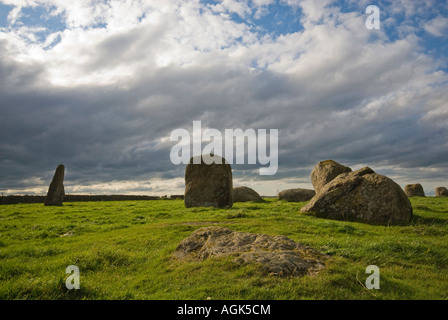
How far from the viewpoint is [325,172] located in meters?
26.7

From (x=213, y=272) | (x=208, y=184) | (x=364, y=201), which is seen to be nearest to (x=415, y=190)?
(x=364, y=201)

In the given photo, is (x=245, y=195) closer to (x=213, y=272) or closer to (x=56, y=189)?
(x=56, y=189)

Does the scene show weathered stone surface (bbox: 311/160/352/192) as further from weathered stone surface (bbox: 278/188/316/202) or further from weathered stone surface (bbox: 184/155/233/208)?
weathered stone surface (bbox: 184/155/233/208)

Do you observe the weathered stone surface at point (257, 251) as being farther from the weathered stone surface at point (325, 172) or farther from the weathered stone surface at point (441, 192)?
the weathered stone surface at point (441, 192)

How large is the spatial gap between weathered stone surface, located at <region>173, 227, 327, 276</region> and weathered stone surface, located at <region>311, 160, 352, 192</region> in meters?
19.1

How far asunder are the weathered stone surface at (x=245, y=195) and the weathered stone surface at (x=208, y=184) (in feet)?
33.5

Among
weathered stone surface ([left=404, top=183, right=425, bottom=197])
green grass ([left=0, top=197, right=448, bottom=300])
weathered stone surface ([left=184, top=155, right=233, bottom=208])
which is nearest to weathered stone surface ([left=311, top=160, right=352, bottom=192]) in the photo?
weathered stone surface ([left=184, top=155, right=233, bottom=208])

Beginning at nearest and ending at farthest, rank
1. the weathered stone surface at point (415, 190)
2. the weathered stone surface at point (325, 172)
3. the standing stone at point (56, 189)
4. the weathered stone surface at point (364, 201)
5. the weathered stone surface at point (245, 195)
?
the weathered stone surface at point (364, 201) → the weathered stone surface at point (325, 172) → the standing stone at point (56, 189) → the weathered stone surface at point (245, 195) → the weathered stone surface at point (415, 190)

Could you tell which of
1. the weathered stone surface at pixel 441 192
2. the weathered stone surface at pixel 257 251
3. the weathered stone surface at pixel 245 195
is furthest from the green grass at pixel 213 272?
the weathered stone surface at pixel 441 192

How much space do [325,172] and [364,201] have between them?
905 centimetres

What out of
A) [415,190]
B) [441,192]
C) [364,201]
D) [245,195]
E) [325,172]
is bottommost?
[441,192]

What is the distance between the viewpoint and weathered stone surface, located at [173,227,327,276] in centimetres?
677

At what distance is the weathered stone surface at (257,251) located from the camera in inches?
266
